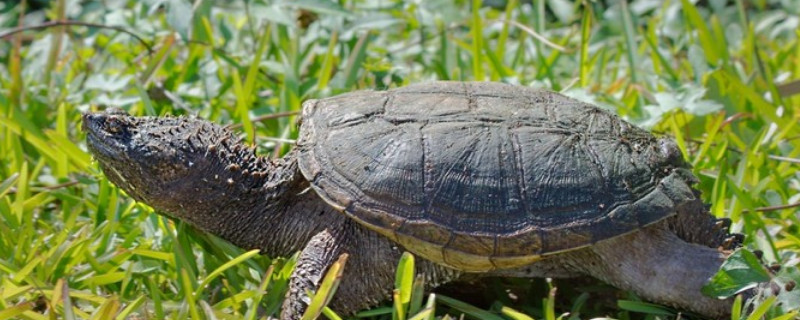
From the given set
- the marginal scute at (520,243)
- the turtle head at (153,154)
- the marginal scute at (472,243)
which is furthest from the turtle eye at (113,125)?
the marginal scute at (520,243)

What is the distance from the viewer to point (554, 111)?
2836mm

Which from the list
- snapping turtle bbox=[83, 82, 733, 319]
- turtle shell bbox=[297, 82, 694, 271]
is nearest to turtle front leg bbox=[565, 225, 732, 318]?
snapping turtle bbox=[83, 82, 733, 319]

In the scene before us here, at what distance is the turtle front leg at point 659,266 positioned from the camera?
2.66 metres

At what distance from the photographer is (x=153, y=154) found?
8.89 feet

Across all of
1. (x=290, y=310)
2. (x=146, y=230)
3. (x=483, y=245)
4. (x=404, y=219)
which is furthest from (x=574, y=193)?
(x=146, y=230)

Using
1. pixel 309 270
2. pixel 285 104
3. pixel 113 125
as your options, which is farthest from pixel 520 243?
pixel 285 104

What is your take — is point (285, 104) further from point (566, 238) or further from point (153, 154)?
point (566, 238)

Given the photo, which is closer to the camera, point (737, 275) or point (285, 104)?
point (737, 275)

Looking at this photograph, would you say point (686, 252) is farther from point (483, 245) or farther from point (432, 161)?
point (432, 161)

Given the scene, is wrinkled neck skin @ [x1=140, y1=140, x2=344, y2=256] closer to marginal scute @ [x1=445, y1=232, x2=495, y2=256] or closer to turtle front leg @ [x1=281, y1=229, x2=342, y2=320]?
turtle front leg @ [x1=281, y1=229, x2=342, y2=320]

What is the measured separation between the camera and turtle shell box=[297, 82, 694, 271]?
101 inches

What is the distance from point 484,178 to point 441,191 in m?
0.13

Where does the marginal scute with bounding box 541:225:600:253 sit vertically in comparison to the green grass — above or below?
above

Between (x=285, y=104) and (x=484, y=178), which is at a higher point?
(x=484, y=178)
